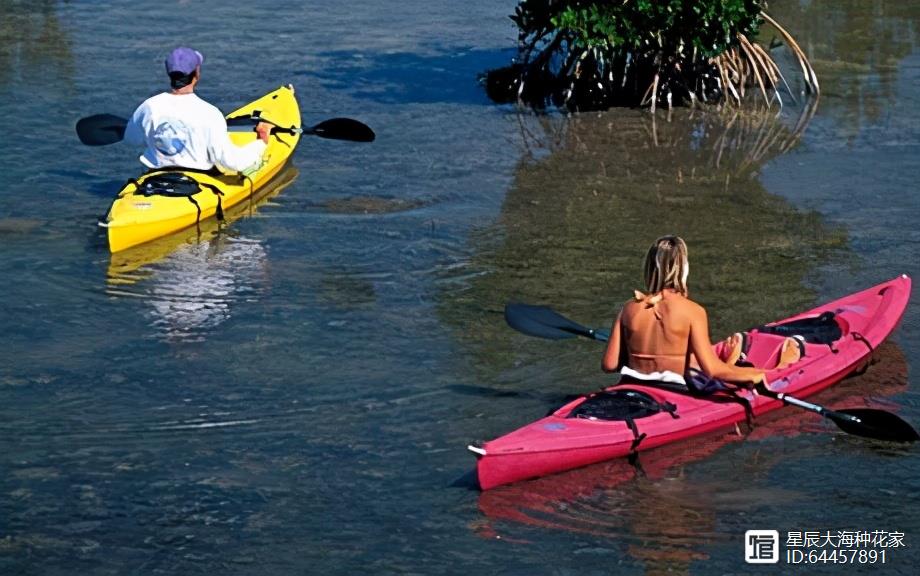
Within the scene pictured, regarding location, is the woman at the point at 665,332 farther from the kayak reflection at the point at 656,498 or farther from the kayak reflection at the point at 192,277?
the kayak reflection at the point at 192,277

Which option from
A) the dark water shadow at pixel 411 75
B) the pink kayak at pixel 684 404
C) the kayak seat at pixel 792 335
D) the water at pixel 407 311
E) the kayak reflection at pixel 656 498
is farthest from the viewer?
the dark water shadow at pixel 411 75

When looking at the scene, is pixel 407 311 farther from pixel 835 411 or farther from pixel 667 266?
pixel 835 411

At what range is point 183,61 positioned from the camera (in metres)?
9.98

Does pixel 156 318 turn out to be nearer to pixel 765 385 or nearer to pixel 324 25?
pixel 765 385

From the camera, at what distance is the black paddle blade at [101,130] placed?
10.9 meters

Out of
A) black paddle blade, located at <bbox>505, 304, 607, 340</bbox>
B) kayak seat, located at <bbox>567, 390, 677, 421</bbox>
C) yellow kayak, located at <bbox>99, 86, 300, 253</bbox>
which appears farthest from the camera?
yellow kayak, located at <bbox>99, 86, 300, 253</bbox>

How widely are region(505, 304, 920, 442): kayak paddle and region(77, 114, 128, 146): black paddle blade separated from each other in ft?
13.7

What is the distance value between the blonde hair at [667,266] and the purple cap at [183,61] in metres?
4.17

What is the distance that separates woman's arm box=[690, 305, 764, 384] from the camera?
6.92m

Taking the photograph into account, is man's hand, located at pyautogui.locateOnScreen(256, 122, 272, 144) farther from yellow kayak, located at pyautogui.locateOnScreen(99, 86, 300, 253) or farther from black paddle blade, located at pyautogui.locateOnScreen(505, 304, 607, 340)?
black paddle blade, located at pyautogui.locateOnScreen(505, 304, 607, 340)

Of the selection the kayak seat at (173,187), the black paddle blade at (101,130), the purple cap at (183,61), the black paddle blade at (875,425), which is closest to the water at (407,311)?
the black paddle blade at (875,425)

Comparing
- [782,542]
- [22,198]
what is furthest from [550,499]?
[22,198]

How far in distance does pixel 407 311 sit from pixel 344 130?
2.87 m

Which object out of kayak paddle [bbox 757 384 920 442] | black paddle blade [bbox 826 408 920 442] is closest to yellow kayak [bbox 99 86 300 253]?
kayak paddle [bbox 757 384 920 442]
